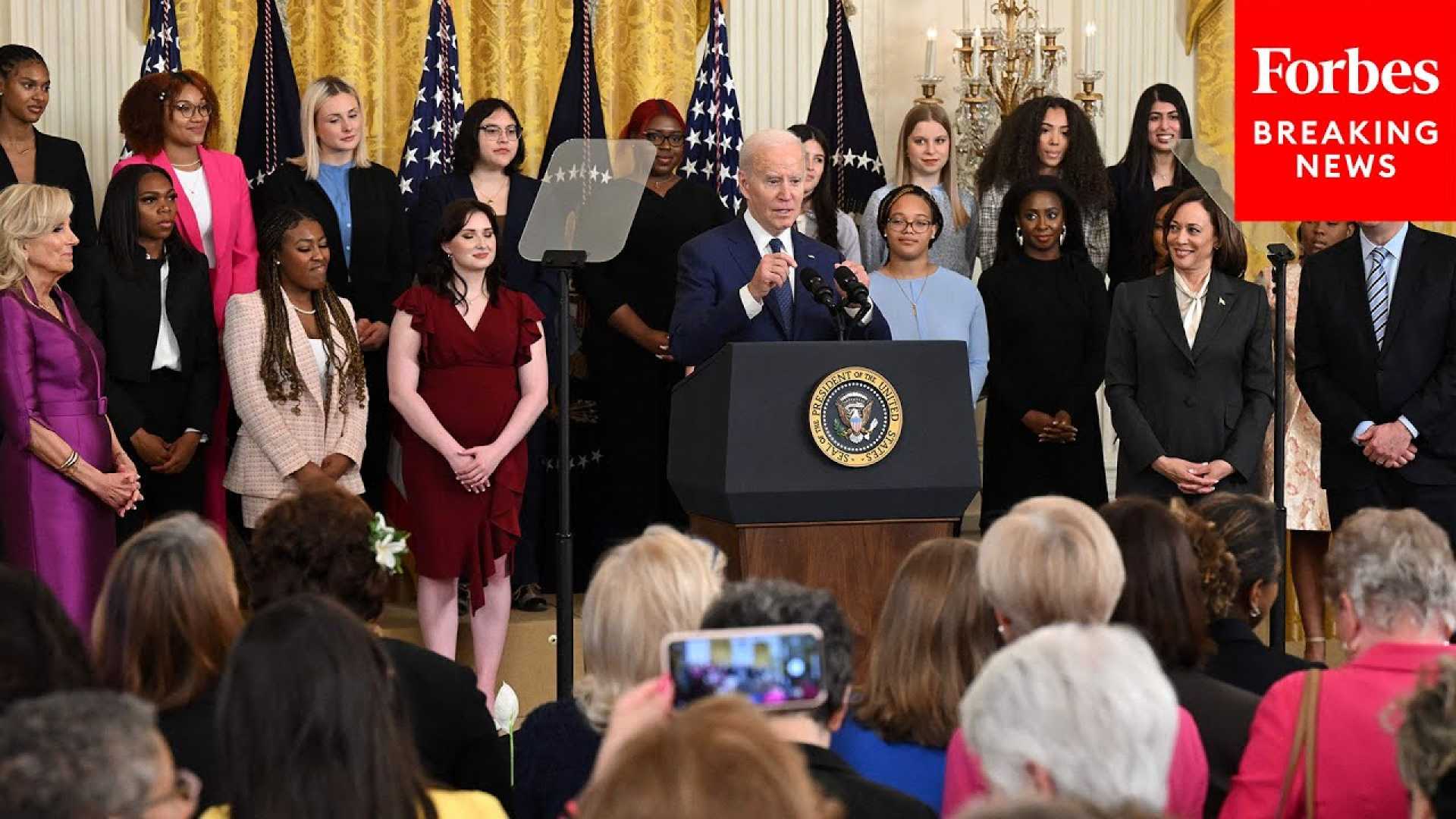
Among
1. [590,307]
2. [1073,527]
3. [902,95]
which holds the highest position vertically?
[902,95]

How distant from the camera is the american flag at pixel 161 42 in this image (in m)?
6.44

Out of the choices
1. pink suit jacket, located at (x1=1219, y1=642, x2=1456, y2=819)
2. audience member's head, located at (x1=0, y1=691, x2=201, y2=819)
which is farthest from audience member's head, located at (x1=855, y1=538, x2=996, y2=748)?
audience member's head, located at (x1=0, y1=691, x2=201, y2=819)

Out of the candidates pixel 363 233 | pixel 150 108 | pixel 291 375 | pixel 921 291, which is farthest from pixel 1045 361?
pixel 150 108

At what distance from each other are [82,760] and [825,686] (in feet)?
2.55

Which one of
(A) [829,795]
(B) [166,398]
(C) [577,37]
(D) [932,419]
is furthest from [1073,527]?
(C) [577,37]

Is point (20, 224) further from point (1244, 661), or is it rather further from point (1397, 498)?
point (1397, 498)

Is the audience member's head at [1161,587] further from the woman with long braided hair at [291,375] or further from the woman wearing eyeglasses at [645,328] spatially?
the woman wearing eyeglasses at [645,328]

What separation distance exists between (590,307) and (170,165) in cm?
146

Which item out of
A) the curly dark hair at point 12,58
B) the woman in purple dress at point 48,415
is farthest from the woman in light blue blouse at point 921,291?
the curly dark hair at point 12,58

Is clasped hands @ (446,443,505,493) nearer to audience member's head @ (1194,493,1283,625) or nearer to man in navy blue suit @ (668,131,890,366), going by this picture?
man in navy blue suit @ (668,131,890,366)

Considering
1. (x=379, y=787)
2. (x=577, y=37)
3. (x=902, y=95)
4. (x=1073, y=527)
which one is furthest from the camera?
(x=902, y=95)

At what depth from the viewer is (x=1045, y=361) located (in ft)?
19.6

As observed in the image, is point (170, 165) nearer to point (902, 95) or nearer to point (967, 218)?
point (967, 218)

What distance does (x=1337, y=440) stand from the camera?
5.44 meters
